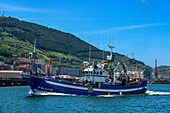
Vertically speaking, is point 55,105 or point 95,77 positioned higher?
point 95,77

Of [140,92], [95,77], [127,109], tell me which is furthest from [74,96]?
[140,92]

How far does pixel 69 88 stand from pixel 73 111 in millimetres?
20784

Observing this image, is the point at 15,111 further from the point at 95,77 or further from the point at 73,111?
the point at 95,77

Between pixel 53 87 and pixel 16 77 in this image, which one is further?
pixel 16 77

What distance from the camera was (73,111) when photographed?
151 feet

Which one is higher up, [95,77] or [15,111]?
[95,77]

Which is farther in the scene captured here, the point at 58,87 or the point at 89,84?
the point at 89,84

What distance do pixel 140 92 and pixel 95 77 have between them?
766 inches

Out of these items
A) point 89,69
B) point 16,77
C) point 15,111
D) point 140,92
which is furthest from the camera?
point 16,77

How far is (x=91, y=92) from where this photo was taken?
67.7 meters

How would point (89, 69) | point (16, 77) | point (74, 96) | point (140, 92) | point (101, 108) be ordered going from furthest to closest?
1. point (16, 77)
2. point (140, 92)
3. point (89, 69)
4. point (74, 96)
5. point (101, 108)

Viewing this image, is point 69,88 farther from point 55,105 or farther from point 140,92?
point 140,92

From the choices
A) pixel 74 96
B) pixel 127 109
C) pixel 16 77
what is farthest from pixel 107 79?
pixel 16 77

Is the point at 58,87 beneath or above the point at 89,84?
beneath
